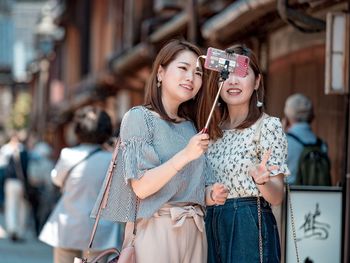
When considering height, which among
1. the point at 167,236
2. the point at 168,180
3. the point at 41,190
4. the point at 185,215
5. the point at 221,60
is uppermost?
the point at 41,190

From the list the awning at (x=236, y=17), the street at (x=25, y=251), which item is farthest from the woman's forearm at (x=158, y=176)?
the street at (x=25, y=251)

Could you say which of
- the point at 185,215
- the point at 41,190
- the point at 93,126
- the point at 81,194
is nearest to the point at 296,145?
the point at 93,126

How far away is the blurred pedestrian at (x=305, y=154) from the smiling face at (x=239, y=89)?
9.35ft

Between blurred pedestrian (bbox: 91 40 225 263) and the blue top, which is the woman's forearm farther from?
the blue top

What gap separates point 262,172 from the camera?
4.66 m

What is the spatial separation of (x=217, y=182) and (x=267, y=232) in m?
0.35

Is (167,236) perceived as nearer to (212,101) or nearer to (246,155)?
(246,155)

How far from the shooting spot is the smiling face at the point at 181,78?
16.0 feet

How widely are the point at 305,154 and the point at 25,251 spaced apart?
8254mm

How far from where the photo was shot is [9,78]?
231 ft

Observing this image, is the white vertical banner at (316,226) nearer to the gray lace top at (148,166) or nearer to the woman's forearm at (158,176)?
the gray lace top at (148,166)

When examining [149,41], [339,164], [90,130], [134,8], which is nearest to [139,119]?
[90,130]

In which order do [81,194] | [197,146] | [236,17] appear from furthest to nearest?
[236,17], [81,194], [197,146]

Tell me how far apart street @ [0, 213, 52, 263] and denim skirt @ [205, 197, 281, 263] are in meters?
9.01
